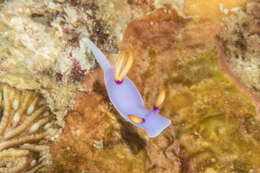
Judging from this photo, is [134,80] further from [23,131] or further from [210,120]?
[23,131]

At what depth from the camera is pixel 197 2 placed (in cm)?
244

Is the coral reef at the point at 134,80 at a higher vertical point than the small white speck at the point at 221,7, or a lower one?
lower

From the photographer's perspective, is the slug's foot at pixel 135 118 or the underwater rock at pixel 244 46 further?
the underwater rock at pixel 244 46

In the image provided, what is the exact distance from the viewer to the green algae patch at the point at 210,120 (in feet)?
6.40

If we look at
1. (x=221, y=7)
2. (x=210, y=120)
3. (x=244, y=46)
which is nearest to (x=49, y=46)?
(x=210, y=120)

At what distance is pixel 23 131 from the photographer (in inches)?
83.1

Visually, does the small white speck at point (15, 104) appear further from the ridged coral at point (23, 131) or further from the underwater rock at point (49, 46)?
the underwater rock at point (49, 46)

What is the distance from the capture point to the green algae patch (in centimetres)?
195

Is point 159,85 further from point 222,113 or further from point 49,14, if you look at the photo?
point 49,14

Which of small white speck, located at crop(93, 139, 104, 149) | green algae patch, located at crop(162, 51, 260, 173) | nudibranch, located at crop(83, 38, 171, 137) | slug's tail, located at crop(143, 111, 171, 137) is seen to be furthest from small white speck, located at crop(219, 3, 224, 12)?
small white speck, located at crop(93, 139, 104, 149)

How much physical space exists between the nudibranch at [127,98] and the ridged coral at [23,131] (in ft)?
2.66

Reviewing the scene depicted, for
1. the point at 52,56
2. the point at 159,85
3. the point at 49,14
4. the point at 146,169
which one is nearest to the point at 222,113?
the point at 159,85

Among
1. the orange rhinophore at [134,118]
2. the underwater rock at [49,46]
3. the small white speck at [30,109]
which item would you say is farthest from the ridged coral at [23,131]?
the orange rhinophore at [134,118]

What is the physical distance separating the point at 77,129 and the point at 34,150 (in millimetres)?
480
